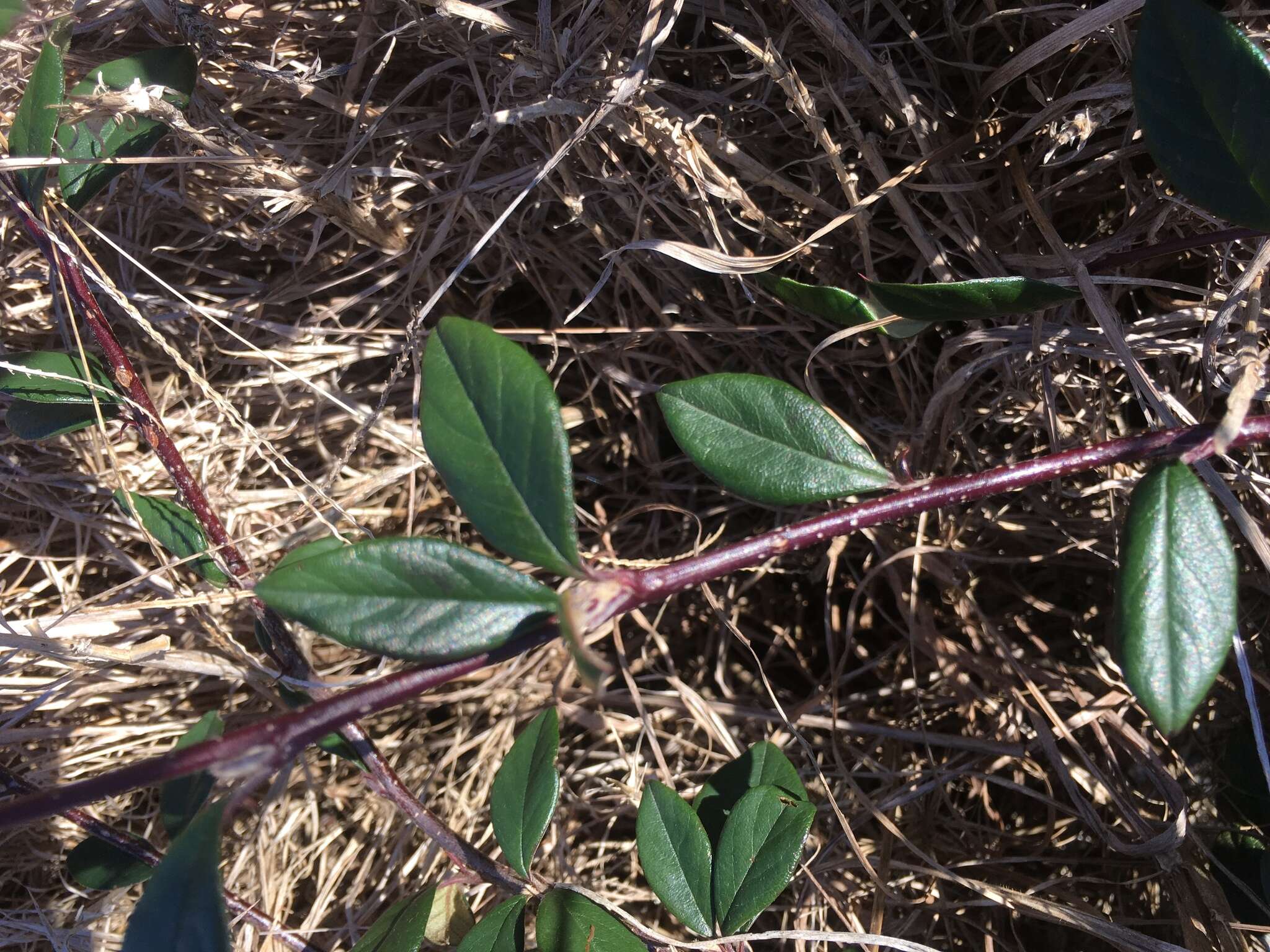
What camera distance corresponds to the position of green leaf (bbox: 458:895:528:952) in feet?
2.54

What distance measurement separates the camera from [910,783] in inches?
47.4

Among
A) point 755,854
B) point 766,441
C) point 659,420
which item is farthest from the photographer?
point 659,420

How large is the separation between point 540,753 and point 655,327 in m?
0.59

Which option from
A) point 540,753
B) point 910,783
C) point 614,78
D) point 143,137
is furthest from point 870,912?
point 143,137

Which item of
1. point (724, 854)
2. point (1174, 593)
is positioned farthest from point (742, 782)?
point (1174, 593)

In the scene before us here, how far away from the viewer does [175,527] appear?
0.99 meters

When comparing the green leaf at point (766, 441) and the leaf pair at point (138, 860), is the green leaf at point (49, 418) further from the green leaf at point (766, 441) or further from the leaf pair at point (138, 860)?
the green leaf at point (766, 441)

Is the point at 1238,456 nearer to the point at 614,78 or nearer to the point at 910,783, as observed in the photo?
the point at 910,783

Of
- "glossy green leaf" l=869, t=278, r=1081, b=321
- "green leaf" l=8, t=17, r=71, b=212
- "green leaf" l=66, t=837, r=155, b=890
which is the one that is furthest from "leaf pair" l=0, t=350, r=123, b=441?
"glossy green leaf" l=869, t=278, r=1081, b=321

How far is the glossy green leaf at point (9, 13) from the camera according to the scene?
92 centimetres

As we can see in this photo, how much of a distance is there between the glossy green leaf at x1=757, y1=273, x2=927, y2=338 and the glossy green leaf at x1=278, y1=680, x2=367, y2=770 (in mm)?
630

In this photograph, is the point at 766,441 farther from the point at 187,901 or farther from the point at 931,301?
the point at 187,901

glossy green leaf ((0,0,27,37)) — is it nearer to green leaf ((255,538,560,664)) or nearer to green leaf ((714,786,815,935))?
green leaf ((255,538,560,664))

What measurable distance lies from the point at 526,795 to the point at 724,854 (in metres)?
0.20
